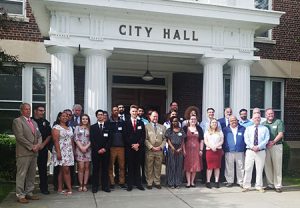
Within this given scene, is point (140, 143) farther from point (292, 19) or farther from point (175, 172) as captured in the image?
point (292, 19)

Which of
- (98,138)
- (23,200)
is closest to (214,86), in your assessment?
(98,138)

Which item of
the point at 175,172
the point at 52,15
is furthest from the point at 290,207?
the point at 52,15

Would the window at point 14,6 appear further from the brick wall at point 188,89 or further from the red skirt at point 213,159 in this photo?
the red skirt at point 213,159

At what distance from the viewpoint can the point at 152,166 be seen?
29.1 ft

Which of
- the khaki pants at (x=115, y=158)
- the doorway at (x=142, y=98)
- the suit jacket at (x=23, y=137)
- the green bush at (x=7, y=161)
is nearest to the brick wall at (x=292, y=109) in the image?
the doorway at (x=142, y=98)

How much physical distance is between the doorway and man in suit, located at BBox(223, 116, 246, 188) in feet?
19.3

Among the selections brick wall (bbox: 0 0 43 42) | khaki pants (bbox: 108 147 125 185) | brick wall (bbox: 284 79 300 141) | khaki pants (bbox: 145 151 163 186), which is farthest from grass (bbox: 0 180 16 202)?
brick wall (bbox: 284 79 300 141)

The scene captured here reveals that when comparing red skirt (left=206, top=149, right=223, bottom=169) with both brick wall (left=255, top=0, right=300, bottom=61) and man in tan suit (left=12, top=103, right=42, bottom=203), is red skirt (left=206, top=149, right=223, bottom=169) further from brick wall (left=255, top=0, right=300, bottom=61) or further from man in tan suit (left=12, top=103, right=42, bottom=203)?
brick wall (left=255, top=0, right=300, bottom=61)

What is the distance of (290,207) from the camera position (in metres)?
7.45

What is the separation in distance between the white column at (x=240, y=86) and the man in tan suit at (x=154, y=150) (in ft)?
8.20

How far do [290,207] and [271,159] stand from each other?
1.80 m

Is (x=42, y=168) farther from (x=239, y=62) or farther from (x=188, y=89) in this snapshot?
(x=188, y=89)

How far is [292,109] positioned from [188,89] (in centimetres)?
435

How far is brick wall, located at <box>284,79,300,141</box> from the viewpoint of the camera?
50.6 ft
